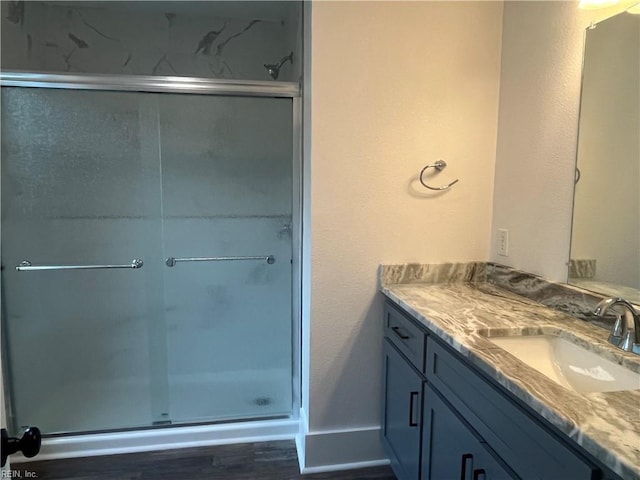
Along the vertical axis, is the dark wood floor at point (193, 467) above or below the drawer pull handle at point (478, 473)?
below

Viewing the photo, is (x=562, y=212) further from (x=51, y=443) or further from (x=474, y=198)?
(x=51, y=443)

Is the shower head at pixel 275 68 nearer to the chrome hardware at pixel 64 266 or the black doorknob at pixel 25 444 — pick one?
the chrome hardware at pixel 64 266

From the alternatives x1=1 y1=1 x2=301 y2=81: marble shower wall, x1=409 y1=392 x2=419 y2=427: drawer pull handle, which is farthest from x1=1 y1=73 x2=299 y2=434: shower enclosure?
x1=409 y1=392 x2=419 y2=427: drawer pull handle

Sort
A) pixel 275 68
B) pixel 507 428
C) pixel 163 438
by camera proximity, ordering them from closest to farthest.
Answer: pixel 507 428
pixel 163 438
pixel 275 68

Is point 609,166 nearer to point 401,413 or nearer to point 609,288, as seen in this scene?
point 609,288

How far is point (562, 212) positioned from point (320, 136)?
0.99m

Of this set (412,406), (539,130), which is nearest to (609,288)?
(539,130)

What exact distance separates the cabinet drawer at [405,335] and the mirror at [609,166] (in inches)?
23.0

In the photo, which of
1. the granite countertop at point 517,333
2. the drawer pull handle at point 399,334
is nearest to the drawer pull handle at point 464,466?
the granite countertop at point 517,333

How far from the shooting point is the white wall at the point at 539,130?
1.47 metres

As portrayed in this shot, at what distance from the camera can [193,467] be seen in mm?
1981

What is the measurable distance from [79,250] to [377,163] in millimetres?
1681

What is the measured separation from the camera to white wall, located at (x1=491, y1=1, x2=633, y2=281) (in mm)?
1474

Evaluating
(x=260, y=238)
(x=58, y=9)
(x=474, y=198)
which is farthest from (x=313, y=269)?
(x=58, y=9)
